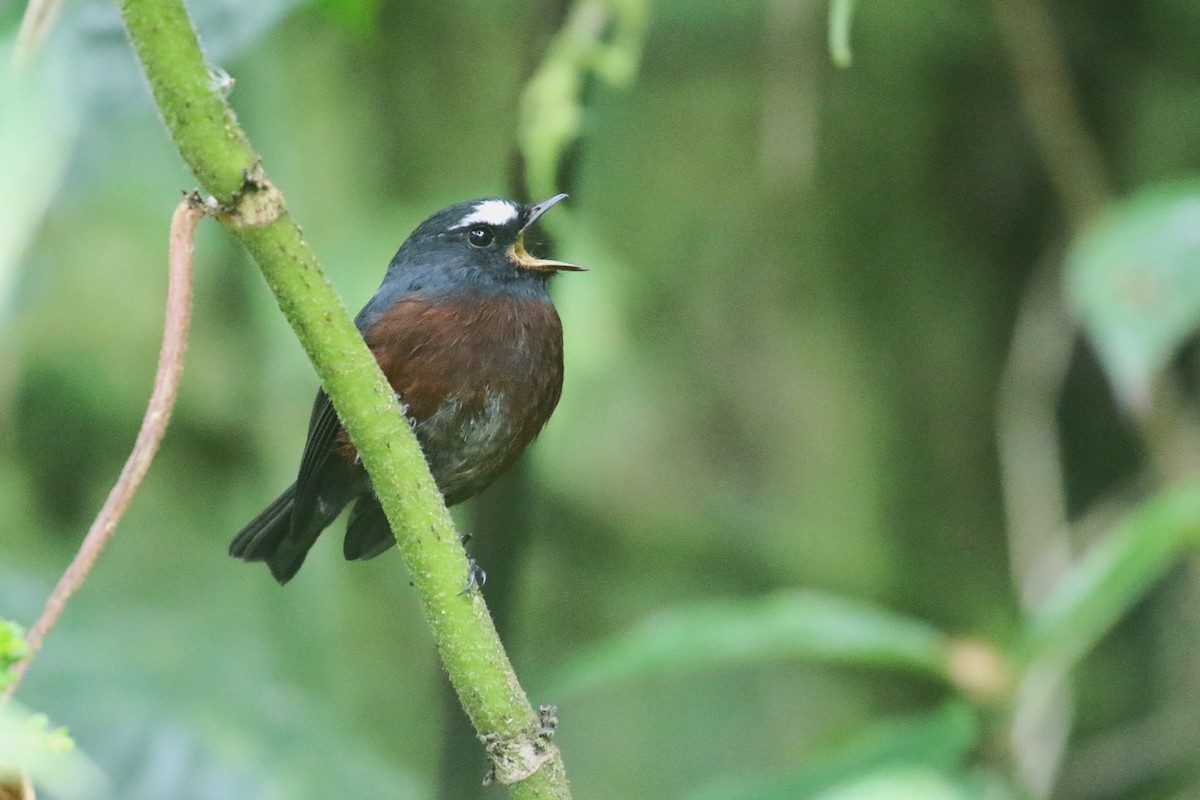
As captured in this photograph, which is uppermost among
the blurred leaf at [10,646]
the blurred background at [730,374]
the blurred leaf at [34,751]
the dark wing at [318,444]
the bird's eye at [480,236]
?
the blurred background at [730,374]

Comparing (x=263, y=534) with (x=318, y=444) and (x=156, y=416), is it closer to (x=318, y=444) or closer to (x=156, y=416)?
(x=318, y=444)

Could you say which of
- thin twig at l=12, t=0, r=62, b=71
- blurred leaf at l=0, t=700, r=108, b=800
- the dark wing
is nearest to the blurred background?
the dark wing

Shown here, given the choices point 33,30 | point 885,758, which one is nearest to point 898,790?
point 33,30

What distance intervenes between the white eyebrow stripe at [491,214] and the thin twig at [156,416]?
1.24 meters

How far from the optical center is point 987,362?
4.46 meters

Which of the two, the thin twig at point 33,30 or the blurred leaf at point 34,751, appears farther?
the thin twig at point 33,30

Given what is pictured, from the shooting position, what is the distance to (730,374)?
4316mm

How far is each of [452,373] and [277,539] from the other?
45 centimetres

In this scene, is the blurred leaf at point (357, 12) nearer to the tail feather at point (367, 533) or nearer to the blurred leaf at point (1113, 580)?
the tail feather at point (367, 533)

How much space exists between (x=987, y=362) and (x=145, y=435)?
3.85 meters

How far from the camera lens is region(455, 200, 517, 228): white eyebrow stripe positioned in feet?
7.57

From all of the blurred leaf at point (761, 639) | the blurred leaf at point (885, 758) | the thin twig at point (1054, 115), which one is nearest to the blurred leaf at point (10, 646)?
the blurred leaf at point (885, 758)

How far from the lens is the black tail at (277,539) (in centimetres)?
227

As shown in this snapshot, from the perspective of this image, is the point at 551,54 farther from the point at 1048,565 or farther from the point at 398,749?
the point at 398,749
